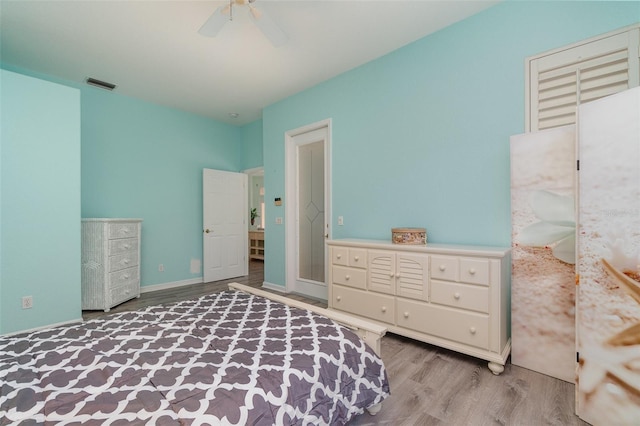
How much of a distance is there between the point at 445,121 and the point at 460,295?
1.61m

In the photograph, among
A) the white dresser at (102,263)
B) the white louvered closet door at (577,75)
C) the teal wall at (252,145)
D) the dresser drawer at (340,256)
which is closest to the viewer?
the white louvered closet door at (577,75)

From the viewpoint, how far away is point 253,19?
2195 millimetres

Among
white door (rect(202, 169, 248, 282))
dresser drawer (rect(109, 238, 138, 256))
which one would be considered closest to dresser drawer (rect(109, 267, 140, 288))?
dresser drawer (rect(109, 238, 138, 256))

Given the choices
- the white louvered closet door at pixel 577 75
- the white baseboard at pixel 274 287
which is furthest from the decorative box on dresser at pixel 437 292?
the white baseboard at pixel 274 287

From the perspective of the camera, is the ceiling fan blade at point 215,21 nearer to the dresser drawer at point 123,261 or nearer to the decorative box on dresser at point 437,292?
the decorative box on dresser at point 437,292

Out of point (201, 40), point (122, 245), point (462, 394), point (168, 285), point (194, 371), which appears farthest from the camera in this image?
point (168, 285)

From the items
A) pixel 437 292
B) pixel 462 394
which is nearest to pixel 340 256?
pixel 437 292

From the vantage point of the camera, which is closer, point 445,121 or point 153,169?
point 445,121

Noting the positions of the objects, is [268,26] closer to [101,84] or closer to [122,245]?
[101,84]

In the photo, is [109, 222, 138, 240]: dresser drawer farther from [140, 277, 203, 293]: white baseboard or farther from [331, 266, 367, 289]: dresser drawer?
[331, 266, 367, 289]: dresser drawer

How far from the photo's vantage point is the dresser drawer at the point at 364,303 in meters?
2.59

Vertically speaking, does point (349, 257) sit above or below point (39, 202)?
below

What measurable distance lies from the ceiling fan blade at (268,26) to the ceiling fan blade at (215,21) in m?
0.20

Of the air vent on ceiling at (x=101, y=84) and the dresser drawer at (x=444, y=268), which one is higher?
the air vent on ceiling at (x=101, y=84)
